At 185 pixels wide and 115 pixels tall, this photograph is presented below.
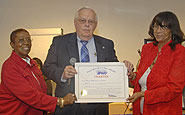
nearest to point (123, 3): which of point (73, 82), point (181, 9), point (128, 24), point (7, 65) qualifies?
point (128, 24)

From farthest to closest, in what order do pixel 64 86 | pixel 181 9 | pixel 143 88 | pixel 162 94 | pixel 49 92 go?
pixel 181 9
pixel 49 92
pixel 143 88
pixel 64 86
pixel 162 94

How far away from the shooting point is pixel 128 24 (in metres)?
4.15

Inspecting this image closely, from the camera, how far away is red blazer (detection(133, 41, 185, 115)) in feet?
6.01

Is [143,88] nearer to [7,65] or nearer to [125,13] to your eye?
[7,65]

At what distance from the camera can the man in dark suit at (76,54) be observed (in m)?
1.96

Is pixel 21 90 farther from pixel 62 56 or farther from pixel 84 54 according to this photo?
pixel 84 54

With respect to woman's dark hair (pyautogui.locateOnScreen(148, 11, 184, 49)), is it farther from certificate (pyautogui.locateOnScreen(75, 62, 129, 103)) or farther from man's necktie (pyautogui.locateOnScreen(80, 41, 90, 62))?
man's necktie (pyautogui.locateOnScreen(80, 41, 90, 62))

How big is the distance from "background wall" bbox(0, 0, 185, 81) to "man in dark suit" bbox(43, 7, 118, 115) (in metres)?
2.06

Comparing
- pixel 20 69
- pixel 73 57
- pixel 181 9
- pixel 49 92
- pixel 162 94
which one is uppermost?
pixel 181 9

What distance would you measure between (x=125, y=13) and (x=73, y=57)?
2535mm

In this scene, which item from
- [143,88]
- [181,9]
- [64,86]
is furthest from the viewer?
[181,9]

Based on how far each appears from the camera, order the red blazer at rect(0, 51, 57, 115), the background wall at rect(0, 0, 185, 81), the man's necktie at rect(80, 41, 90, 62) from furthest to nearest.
Result: the background wall at rect(0, 0, 185, 81), the man's necktie at rect(80, 41, 90, 62), the red blazer at rect(0, 51, 57, 115)

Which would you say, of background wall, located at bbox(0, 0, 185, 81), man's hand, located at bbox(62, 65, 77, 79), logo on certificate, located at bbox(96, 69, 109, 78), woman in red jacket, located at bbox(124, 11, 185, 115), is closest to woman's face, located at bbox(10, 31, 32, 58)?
man's hand, located at bbox(62, 65, 77, 79)

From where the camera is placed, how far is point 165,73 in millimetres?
1889
